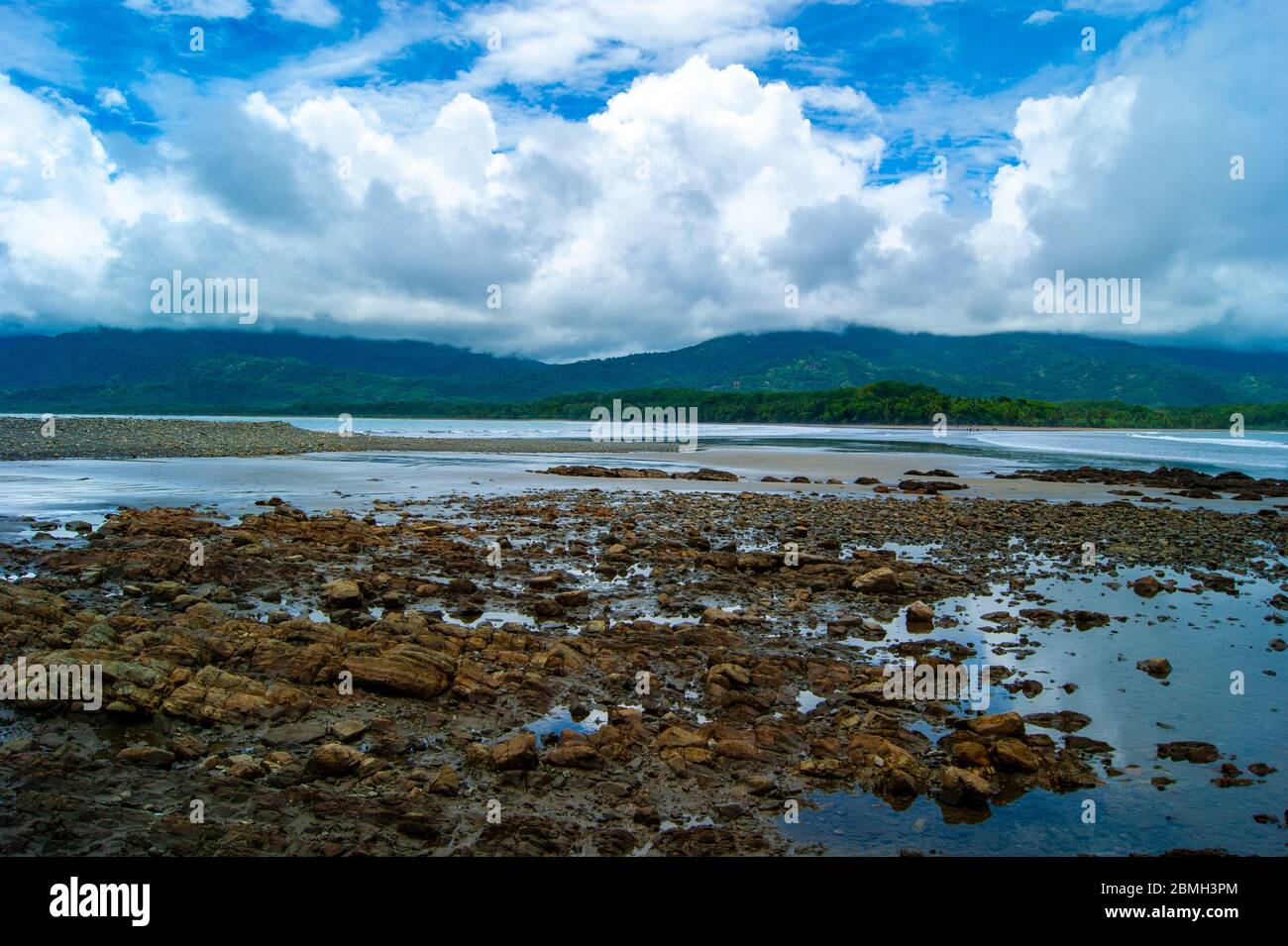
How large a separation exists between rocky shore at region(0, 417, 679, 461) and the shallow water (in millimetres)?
57839

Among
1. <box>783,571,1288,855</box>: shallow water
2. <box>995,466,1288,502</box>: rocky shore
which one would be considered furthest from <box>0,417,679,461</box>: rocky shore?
<box>783,571,1288,855</box>: shallow water

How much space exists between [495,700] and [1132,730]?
786 centimetres

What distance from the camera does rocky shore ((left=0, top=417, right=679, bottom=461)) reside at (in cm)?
5650

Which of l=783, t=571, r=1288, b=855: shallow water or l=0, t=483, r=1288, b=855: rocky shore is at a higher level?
l=0, t=483, r=1288, b=855: rocky shore

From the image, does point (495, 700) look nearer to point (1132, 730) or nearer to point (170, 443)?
point (1132, 730)

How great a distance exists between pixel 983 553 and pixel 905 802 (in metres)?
15.2

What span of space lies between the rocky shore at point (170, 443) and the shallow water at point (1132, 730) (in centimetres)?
5784

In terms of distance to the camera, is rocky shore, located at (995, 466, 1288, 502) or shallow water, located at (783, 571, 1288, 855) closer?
shallow water, located at (783, 571, 1288, 855)

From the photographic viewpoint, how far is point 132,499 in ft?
97.8

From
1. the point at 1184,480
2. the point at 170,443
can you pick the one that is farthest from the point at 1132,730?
the point at 170,443

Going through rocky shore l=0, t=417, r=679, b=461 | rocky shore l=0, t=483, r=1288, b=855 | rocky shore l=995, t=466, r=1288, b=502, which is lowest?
rocky shore l=0, t=483, r=1288, b=855

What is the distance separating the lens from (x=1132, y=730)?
31.5 ft

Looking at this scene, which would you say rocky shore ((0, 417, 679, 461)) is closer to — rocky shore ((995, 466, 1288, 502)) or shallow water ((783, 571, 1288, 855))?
rocky shore ((995, 466, 1288, 502))
